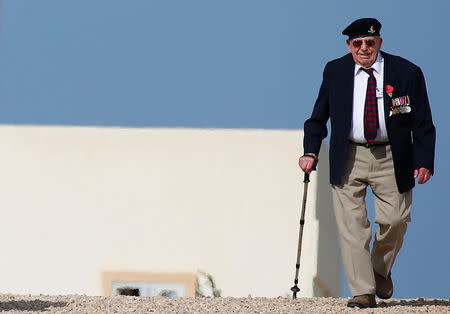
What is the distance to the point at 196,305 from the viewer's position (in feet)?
27.5

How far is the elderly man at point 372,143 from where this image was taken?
8328 millimetres

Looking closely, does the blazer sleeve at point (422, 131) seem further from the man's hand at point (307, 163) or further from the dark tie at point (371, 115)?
the man's hand at point (307, 163)

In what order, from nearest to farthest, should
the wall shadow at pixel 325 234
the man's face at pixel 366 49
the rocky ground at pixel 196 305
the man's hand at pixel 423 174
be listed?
the rocky ground at pixel 196 305
the man's hand at pixel 423 174
the man's face at pixel 366 49
the wall shadow at pixel 325 234

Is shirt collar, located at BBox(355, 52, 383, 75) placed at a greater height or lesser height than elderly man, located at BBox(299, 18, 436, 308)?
greater

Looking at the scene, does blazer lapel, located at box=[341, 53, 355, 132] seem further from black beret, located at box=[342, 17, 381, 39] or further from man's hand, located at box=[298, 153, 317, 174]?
man's hand, located at box=[298, 153, 317, 174]

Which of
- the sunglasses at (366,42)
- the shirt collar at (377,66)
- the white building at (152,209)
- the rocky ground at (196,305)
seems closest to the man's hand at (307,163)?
the shirt collar at (377,66)

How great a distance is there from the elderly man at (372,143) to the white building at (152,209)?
923 centimetres

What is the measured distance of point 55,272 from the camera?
1858 cm

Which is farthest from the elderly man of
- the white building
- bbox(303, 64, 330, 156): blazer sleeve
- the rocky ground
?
the white building

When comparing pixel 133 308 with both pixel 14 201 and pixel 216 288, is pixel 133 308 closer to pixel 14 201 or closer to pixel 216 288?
pixel 216 288

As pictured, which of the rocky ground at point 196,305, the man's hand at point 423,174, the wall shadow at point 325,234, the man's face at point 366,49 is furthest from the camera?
the wall shadow at point 325,234

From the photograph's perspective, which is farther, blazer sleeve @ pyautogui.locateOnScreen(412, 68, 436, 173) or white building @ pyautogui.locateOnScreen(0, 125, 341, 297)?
white building @ pyautogui.locateOnScreen(0, 125, 341, 297)

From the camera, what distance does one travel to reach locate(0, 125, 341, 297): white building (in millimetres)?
18109

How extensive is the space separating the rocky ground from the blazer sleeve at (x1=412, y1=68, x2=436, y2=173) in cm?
109
